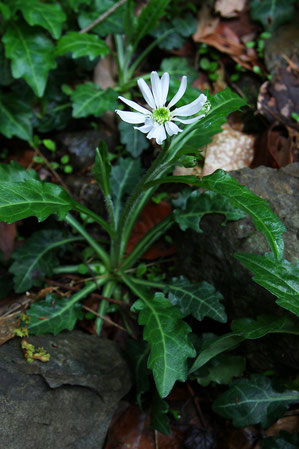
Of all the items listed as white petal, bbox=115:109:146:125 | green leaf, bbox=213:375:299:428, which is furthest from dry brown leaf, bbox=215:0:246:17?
green leaf, bbox=213:375:299:428

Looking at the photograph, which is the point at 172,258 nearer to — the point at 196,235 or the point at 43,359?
the point at 196,235

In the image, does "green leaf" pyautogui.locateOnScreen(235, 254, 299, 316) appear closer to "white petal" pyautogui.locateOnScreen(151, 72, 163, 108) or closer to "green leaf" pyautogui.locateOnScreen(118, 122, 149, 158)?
"white petal" pyautogui.locateOnScreen(151, 72, 163, 108)

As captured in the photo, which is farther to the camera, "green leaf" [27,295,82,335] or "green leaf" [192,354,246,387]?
"green leaf" [192,354,246,387]

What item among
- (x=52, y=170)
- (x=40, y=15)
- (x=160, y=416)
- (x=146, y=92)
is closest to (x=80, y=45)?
(x=40, y=15)

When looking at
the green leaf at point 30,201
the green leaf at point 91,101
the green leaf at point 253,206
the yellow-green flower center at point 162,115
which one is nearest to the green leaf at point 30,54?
the green leaf at point 91,101

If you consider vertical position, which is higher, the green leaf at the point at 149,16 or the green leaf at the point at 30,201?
the green leaf at the point at 149,16

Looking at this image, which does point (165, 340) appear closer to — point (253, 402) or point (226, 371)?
point (226, 371)

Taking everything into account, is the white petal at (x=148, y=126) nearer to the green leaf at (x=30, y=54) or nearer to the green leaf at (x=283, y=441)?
the green leaf at (x=30, y=54)
